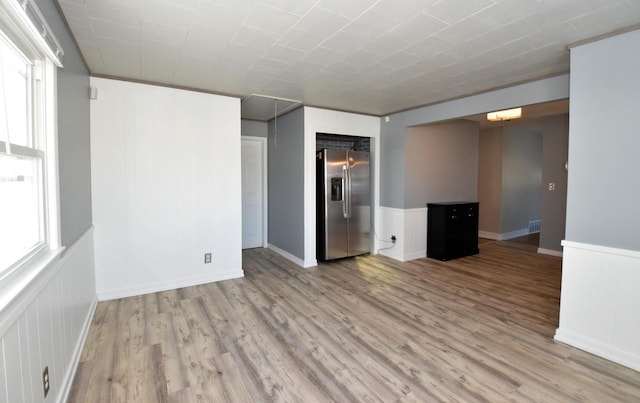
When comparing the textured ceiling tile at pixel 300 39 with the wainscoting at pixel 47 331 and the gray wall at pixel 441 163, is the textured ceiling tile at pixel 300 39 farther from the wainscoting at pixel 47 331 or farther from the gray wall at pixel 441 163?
the gray wall at pixel 441 163

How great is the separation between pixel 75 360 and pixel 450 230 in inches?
188

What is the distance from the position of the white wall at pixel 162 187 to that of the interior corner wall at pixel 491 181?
5627 mm

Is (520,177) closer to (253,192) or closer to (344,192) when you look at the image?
(344,192)

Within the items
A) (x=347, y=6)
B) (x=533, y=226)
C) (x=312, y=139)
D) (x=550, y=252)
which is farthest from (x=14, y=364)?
(x=533, y=226)

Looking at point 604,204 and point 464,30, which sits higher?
point 464,30

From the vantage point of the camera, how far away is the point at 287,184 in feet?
16.1

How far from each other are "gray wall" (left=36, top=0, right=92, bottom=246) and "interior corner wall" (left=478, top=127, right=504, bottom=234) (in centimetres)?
720

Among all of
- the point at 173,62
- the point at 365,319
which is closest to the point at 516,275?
the point at 365,319

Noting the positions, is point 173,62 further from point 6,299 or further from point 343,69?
point 6,299

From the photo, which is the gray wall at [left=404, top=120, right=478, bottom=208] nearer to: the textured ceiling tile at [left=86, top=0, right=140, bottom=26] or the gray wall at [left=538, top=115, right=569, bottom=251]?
the gray wall at [left=538, top=115, right=569, bottom=251]

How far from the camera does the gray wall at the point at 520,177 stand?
262 inches

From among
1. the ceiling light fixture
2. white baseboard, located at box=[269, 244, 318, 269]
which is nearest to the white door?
white baseboard, located at box=[269, 244, 318, 269]

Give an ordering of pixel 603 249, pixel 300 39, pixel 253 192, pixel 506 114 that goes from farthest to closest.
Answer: pixel 253 192, pixel 506 114, pixel 300 39, pixel 603 249

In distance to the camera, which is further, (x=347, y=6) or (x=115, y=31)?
(x=115, y=31)
